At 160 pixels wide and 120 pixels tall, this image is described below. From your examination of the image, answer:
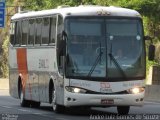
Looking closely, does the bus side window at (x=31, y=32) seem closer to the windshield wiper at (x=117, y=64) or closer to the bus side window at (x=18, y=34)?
the bus side window at (x=18, y=34)

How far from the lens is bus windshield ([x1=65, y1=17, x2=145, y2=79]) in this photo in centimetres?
2186

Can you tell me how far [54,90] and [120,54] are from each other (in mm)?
2681

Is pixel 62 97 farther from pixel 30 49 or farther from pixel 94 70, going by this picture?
pixel 30 49

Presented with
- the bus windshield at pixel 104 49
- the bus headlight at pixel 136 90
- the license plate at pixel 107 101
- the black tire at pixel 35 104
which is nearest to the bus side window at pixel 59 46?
the bus windshield at pixel 104 49

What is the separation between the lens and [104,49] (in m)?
22.1

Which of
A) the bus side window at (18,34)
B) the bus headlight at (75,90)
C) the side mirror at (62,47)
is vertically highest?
the side mirror at (62,47)

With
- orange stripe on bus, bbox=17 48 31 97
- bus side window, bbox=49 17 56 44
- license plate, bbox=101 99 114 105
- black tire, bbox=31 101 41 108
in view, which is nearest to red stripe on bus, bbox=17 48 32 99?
orange stripe on bus, bbox=17 48 31 97

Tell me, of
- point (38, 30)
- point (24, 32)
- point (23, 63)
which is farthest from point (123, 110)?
point (24, 32)

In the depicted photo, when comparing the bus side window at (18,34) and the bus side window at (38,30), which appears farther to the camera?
the bus side window at (18,34)

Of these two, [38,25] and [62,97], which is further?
[38,25]

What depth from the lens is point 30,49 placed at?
26.7 meters

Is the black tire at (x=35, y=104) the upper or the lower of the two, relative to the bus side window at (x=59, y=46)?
lower

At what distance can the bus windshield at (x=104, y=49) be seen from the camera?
71.7ft

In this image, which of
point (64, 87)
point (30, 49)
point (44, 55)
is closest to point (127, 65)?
point (64, 87)
